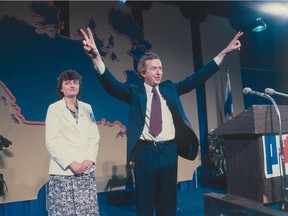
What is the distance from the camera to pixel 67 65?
4.38 meters

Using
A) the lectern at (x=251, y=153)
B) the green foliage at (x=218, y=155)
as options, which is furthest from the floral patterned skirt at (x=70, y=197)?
the green foliage at (x=218, y=155)

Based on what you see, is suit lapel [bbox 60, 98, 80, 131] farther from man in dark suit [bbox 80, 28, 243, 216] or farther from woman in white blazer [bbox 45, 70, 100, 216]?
man in dark suit [bbox 80, 28, 243, 216]

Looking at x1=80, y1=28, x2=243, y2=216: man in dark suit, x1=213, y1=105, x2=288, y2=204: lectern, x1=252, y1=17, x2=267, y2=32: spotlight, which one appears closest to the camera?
x1=213, y1=105, x2=288, y2=204: lectern

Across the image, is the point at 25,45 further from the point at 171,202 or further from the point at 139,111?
the point at 171,202

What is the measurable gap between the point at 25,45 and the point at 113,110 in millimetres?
1627

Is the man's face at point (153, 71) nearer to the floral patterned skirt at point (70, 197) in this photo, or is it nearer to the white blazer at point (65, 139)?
the white blazer at point (65, 139)

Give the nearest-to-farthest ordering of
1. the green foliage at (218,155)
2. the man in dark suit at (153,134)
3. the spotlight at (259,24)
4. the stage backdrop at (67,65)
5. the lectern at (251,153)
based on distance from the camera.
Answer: the lectern at (251,153) < the man in dark suit at (153,134) < the stage backdrop at (67,65) < the green foliage at (218,155) < the spotlight at (259,24)

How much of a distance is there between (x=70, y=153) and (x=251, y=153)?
120 centimetres

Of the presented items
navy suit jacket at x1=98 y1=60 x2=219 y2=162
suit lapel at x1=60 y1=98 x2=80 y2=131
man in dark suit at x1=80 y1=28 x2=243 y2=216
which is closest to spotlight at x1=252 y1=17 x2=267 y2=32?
man in dark suit at x1=80 y1=28 x2=243 y2=216

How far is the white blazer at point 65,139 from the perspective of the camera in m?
1.96

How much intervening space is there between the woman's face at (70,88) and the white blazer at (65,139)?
0.08m

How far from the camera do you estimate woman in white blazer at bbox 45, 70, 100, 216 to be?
1940 mm

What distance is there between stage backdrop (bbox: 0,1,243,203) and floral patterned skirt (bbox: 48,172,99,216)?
2223 millimetres

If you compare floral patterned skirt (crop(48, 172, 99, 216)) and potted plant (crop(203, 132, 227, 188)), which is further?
potted plant (crop(203, 132, 227, 188))
